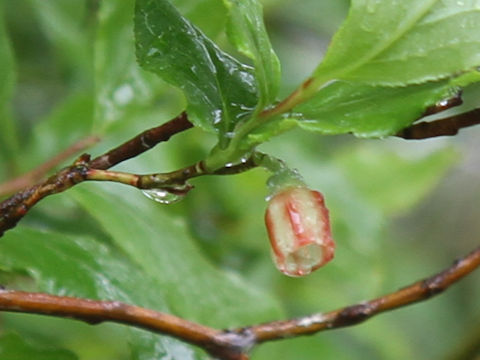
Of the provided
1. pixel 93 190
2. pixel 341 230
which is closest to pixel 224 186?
pixel 341 230

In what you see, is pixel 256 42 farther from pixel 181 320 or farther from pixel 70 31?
pixel 70 31

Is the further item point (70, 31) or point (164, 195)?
point (70, 31)

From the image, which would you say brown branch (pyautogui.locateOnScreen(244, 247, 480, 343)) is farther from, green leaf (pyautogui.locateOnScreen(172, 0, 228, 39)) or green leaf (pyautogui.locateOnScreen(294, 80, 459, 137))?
green leaf (pyautogui.locateOnScreen(172, 0, 228, 39))

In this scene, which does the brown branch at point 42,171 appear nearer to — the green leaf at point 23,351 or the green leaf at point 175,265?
the green leaf at point 175,265

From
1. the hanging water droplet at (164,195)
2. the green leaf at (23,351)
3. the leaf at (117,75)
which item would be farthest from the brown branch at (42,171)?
the hanging water droplet at (164,195)

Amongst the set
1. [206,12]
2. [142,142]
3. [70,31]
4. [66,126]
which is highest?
[70,31]

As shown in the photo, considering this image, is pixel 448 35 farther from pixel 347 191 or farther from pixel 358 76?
pixel 347 191

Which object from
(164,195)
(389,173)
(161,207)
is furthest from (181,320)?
(389,173)
